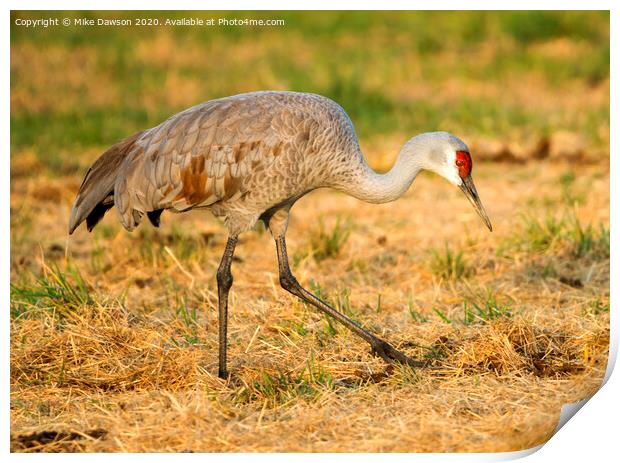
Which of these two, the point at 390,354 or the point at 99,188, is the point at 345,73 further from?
the point at 390,354

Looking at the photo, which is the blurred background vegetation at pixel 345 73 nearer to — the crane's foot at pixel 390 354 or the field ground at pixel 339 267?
the field ground at pixel 339 267

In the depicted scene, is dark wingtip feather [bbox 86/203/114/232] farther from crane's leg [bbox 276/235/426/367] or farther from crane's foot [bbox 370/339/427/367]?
crane's foot [bbox 370/339/427/367]

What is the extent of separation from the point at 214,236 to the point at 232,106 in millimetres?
2418

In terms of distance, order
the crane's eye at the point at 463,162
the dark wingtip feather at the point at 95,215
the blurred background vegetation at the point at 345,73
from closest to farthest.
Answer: the crane's eye at the point at 463,162, the dark wingtip feather at the point at 95,215, the blurred background vegetation at the point at 345,73

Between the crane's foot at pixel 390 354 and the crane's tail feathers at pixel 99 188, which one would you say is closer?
the crane's foot at pixel 390 354

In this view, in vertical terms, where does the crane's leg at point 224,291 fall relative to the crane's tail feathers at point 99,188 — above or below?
below

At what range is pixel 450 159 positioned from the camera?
5078 millimetres

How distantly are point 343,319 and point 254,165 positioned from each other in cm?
91

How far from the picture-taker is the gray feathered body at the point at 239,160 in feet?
16.2

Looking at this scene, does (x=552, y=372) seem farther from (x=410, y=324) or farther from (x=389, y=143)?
(x=389, y=143)

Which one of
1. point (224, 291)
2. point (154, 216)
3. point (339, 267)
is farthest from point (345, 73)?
point (224, 291)

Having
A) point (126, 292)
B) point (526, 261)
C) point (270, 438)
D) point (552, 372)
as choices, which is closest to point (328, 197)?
point (526, 261)

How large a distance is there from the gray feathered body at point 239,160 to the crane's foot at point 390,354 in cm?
83

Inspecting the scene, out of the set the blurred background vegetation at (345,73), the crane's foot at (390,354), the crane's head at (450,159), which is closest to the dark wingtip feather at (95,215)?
the crane's foot at (390,354)
